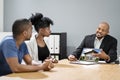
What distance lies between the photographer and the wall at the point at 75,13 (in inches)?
185

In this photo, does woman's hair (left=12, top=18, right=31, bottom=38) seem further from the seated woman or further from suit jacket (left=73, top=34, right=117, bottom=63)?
suit jacket (left=73, top=34, right=117, bottom=63)

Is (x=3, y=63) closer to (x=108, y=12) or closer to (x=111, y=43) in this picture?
(x=111, y=43)

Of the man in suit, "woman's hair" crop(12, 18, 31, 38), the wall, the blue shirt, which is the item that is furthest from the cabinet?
the blue shirt

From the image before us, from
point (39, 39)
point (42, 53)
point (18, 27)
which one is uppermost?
point (18, 27)

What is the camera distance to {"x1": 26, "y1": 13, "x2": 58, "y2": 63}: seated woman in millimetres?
3184

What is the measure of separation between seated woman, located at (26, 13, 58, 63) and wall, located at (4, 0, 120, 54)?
5.51 feet

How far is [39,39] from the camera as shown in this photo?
3.30 metres

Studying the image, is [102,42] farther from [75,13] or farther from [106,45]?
[75,13]

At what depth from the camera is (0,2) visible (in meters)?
5.13

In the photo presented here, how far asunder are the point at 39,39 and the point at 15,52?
1.02 m

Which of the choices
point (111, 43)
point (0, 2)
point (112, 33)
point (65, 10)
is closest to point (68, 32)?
point (65, 10)

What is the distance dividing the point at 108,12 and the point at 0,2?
2.27 meters

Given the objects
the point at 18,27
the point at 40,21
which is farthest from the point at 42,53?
the point at 18,27

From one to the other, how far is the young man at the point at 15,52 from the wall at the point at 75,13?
7.87 ft
